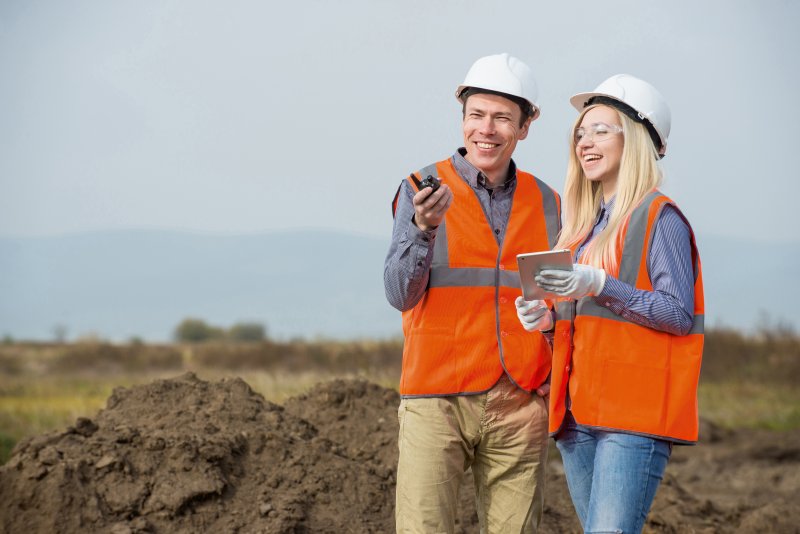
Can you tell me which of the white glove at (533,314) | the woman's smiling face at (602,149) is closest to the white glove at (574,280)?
the white glove at (533,314)

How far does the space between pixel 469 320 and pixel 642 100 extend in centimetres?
105

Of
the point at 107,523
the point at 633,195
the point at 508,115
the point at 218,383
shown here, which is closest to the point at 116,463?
the point at 107,523

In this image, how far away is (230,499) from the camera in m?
5.87

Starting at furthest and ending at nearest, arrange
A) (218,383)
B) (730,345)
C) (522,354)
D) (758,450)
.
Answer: (730,345), (758,450), (218,383), (522,354)

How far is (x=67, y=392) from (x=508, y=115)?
11412mm

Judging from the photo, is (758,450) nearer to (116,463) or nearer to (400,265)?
(116,463)

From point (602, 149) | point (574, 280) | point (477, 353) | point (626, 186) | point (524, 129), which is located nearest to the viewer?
point (574, 280)

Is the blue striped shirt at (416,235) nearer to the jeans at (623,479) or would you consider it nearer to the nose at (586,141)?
the nose at (586,141)

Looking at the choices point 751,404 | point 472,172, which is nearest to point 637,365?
point 472,172

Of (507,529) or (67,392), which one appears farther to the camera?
(67,392)

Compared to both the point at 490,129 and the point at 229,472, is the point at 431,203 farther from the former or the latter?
the point at 229,472

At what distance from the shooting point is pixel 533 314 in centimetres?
367

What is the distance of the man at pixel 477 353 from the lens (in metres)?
3.91

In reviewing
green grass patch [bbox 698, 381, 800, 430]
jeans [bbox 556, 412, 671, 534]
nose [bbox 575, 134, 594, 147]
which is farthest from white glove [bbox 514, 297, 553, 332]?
green grass patch [bbox 698, 381, 800, 430]
